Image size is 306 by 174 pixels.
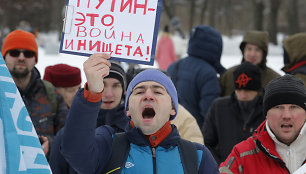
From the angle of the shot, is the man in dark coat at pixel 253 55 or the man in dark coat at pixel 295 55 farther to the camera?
the man in dark coat at pixel 253 55

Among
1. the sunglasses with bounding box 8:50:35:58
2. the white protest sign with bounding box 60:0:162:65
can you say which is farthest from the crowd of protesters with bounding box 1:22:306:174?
the white protest sign with bounding box 60:0:162:65

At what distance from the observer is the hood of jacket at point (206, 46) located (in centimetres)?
555

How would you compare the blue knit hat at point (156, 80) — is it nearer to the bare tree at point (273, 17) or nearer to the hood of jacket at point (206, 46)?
the hood of jacket at point (206, 46)

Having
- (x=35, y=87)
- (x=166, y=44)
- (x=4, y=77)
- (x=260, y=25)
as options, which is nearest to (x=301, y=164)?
(x=4, y=77)

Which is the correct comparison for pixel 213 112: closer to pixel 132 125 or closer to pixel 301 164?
pixel 301 164

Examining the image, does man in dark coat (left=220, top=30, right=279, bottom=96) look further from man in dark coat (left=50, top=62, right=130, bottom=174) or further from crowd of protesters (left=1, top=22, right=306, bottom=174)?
man in dark coat (left=50, top=62, right=130, bottom=174)

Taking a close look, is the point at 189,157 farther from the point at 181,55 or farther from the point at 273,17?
the point at 273,17

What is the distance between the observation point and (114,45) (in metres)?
2.74

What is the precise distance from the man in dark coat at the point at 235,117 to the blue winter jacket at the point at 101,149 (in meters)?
1.84

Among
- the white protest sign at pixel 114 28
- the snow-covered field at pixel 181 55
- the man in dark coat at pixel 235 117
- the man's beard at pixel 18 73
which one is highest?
the white protest sign at pixel 114 28

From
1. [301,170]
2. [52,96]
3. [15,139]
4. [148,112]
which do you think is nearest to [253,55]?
[52,96]

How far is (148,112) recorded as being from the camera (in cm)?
262

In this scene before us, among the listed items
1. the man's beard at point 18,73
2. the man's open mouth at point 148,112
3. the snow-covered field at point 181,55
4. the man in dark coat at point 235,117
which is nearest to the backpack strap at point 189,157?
the man's open mouth at point 148,112

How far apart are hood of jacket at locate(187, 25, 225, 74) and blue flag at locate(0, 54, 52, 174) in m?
3.37
